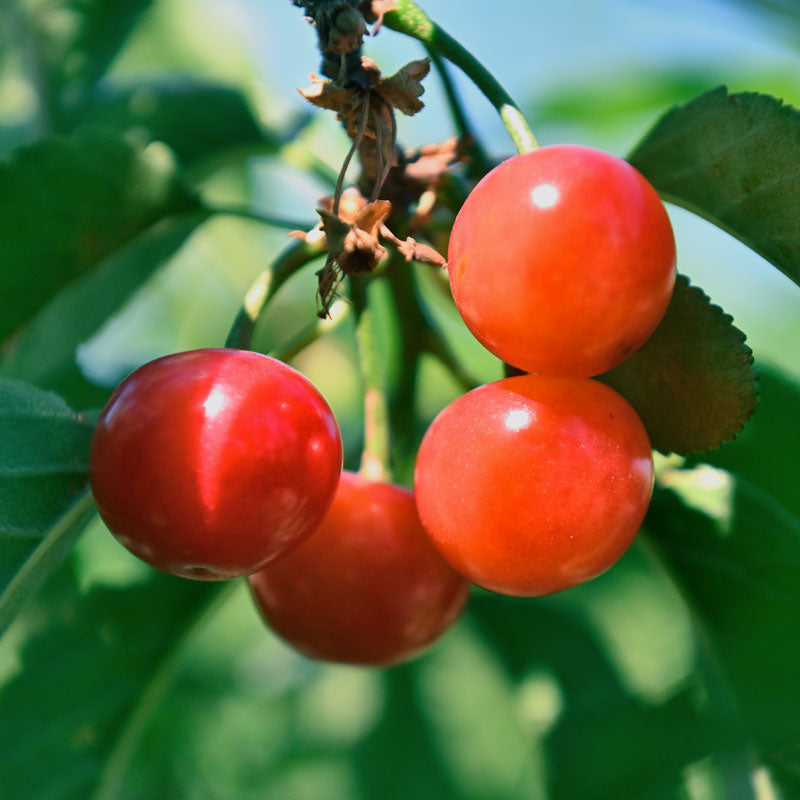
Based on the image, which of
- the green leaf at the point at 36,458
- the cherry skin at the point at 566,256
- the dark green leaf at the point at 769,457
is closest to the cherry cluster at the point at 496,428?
the cherry skin at the point at 566,256

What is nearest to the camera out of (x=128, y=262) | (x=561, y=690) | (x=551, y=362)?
(x=551, y=362)

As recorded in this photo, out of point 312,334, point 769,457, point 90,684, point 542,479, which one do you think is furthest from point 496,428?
point 90,684

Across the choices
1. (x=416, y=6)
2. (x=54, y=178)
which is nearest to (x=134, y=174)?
(x=54, y=178)

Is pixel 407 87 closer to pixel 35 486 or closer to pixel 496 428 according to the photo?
pixel 496 428

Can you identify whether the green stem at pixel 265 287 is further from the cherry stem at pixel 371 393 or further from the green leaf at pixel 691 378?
the green leaf at pixel 691 378

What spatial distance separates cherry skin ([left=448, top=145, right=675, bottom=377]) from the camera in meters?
0.78

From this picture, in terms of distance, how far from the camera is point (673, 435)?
95cm

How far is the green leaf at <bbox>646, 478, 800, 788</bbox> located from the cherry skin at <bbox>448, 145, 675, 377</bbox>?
46cm

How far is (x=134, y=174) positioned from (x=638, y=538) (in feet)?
2.48

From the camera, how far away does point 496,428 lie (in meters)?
0.87

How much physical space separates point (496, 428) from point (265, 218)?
63 centimetres

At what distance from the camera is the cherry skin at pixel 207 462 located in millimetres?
834

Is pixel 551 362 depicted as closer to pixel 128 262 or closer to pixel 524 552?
pixel 524 552

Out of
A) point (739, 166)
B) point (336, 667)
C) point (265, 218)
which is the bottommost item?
point (336, 667)
